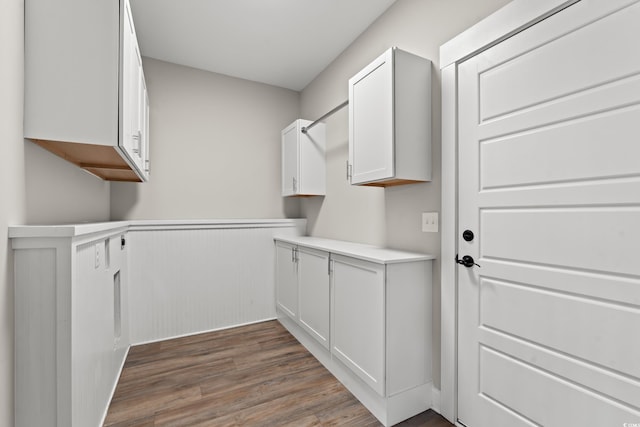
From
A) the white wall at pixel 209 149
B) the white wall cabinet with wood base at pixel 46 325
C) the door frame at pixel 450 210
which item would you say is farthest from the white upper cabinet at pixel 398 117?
the white wall at pixel 209 149

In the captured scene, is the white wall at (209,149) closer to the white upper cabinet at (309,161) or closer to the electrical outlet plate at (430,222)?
the white upper cabinet at (309,161)

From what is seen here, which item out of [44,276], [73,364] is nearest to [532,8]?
[44,276]

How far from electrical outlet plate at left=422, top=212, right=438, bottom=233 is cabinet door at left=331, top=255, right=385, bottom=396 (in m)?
0.44

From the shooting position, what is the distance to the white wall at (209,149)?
9.63 feet

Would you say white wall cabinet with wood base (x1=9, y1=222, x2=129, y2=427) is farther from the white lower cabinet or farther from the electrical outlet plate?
the electrical outlet plate

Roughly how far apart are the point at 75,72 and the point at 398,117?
161 cm

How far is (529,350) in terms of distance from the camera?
1321 mm

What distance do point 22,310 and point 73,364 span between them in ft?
0.94

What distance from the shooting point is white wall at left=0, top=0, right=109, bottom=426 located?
107cm

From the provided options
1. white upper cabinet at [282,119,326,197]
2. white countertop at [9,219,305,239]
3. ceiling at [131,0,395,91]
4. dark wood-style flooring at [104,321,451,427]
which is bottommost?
dark wood-style flooring at [104,321,451,427]

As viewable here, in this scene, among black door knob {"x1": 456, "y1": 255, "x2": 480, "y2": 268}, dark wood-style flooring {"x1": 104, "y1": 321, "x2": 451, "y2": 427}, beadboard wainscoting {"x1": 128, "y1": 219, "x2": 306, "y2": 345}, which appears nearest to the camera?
black door knob {"x1": 456, "y1": 255, "x2": 480, "y2": 268}

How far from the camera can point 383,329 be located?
163cm

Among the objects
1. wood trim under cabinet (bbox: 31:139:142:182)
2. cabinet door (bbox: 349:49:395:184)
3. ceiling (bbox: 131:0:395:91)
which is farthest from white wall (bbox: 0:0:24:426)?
cabinet door (bbox: 349:49:395:184)

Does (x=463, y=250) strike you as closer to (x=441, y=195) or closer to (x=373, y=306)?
(x=441, y=195)
